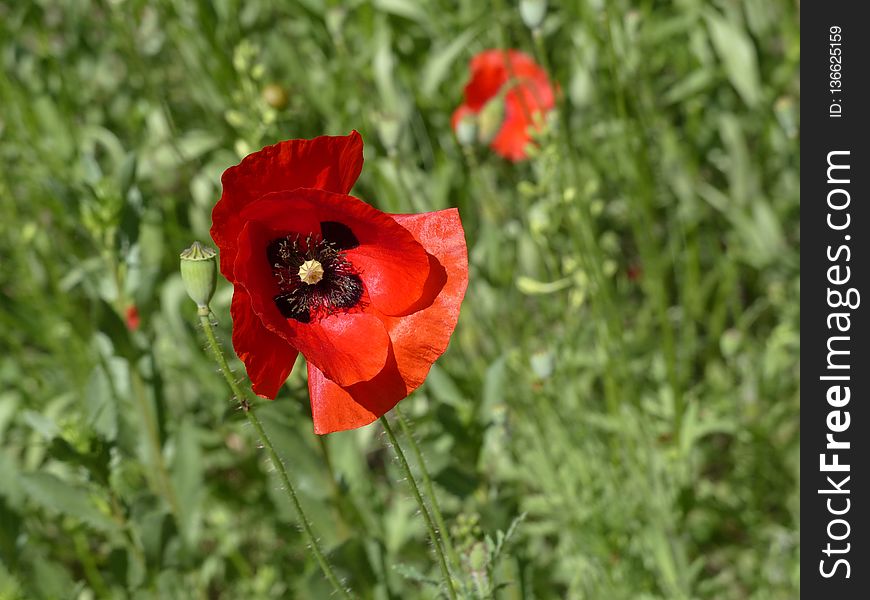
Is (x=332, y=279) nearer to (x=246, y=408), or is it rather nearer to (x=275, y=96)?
(x=246, y=408)

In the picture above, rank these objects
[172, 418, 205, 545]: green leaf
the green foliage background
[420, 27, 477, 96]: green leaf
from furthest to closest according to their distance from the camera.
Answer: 1. [420, 27, 477, 96]: green leaf
2. [172, 418, 205, 545]: green leaf
3. the green foliage background

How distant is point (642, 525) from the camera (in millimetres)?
2162

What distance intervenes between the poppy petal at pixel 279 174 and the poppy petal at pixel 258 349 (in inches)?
2.1

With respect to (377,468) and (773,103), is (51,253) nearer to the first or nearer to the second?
(377,468)

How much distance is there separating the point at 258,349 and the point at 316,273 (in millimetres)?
160

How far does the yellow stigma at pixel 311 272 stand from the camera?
1.23m

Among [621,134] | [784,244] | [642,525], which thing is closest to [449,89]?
[621,134]

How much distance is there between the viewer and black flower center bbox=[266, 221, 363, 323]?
4.12 ft

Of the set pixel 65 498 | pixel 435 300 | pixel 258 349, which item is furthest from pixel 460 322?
pixel 258 349

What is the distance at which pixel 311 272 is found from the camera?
1229mm

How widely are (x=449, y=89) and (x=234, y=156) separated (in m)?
0.85

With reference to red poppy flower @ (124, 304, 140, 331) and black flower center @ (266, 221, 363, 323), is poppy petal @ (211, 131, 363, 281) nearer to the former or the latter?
black flower center @ (266, 221, 363, 323)

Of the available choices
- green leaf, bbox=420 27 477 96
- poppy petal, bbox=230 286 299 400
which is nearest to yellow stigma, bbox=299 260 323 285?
poppy petal, bbox=230 286 299 400

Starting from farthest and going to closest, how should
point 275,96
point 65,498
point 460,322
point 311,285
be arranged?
point 460,322 → point 275,96 → point 65,498 → point 311,285
